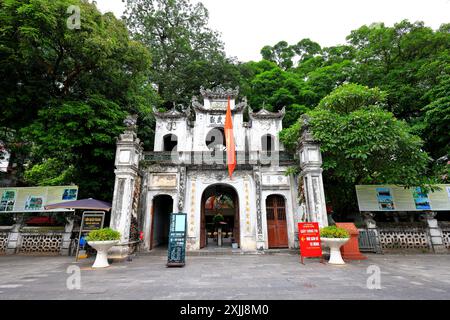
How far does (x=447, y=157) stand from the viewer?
12.5 m

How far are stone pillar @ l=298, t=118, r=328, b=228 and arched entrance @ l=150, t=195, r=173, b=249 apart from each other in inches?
320

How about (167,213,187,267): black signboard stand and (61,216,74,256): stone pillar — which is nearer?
(167,213,187,267): black signboard stand

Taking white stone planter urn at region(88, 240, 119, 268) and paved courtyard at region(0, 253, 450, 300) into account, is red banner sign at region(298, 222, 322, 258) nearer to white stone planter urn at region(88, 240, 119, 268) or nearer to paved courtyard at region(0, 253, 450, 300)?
paved courtyard at region(0, 253, 450, 300)

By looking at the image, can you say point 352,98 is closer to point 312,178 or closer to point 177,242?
point 312,178

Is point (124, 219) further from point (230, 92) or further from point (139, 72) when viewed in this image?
point (230, 92)

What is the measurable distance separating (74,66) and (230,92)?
950 cm

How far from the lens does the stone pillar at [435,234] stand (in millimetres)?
11375

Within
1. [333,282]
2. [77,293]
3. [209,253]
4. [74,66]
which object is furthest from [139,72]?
[333,282]

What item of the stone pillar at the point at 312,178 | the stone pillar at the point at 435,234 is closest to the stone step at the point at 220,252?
the stone pillar at the point at 312,178

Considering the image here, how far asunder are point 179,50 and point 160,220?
1804 centimetres

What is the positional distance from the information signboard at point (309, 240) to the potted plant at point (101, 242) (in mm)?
6665

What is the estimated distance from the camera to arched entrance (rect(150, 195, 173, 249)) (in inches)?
497

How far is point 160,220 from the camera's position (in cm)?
1440

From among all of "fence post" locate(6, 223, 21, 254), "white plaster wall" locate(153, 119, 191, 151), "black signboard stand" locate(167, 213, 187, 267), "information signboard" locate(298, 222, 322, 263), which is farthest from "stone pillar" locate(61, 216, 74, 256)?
"information signboard" locate(298, 222, 322, 263)
